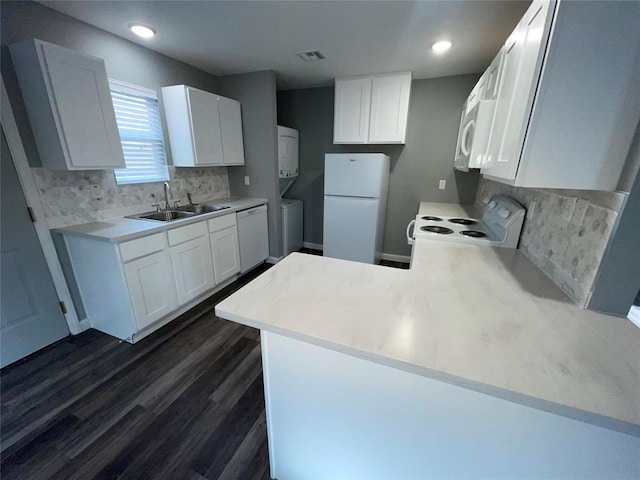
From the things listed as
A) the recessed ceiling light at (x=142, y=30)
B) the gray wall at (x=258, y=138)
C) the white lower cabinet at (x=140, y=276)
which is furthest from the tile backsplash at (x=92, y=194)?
the recessed ceiling light at (x=142, y=30)

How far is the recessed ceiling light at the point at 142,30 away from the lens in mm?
1997

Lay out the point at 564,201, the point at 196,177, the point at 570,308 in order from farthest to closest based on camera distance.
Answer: the point at 196,177 → the point at 564,201 → the point at 570,308

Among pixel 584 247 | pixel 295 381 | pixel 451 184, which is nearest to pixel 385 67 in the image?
pixel 451 184

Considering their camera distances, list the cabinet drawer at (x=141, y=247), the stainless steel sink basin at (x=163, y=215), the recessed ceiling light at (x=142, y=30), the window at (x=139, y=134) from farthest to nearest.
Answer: the stainless steel sink basin at (x=163, y=215)
the window at (x=139, y=134)
the recessed ceiling light at (x=142, y=30)
the cabinet drawer at (x=141, y=247)

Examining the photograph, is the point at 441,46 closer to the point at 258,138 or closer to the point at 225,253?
the point at 258,138

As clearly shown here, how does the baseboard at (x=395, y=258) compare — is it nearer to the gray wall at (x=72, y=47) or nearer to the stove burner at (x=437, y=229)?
the stove burner at (x=437, y=229)

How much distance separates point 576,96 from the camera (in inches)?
31.2

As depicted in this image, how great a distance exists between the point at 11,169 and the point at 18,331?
1.14 metres

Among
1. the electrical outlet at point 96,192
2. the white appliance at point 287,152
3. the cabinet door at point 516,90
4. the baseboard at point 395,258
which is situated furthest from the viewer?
the baseboard at point 395,258

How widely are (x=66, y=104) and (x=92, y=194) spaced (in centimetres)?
70

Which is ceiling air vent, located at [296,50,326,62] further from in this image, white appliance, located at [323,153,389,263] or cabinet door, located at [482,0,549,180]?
cabinet door, located at [482,0,549,180]

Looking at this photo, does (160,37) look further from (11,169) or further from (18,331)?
(18,331)

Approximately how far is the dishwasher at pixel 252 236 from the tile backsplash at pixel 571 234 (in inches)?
104

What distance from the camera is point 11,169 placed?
169 centimetres
